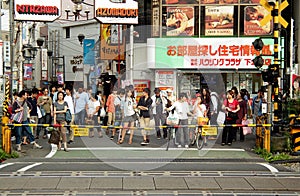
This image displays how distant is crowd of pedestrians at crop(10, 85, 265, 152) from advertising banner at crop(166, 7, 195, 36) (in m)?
5.87

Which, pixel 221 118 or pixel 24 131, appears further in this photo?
pixel 221 118

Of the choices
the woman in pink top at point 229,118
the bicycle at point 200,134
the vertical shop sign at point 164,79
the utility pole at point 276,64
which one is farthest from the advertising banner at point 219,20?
A: the bicycle at point 200,134

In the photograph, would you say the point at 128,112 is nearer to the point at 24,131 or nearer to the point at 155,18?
the point at 24,131

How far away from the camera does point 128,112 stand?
50.0ft

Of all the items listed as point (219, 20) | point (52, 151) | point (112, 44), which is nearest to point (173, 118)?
point (52, 151)

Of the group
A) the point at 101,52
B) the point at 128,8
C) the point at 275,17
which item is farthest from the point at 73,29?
the point at 275,17

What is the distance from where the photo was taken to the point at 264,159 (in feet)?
42.9

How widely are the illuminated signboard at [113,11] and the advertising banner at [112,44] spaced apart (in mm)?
7912

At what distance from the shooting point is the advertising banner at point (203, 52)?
23000 mm

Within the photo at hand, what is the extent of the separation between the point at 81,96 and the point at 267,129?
20.1 feet

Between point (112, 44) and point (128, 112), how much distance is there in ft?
40.4

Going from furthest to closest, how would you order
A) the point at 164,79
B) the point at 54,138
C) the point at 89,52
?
the point at 89,52
the point at 164,79
the point at 54,138

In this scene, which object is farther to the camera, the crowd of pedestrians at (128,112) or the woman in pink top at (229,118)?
the woman in pink top at (229,118)

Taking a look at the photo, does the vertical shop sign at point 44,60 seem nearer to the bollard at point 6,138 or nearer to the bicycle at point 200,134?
the bicycle at point 200,134
